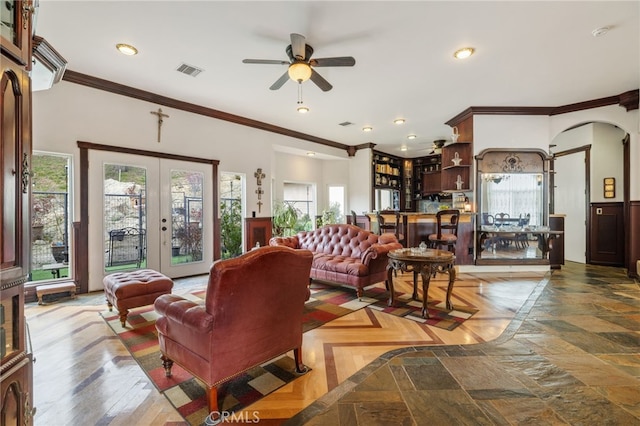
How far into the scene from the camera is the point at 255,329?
5.98ft

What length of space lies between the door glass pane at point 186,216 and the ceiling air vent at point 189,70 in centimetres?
172

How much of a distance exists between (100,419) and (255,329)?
3.18 ft

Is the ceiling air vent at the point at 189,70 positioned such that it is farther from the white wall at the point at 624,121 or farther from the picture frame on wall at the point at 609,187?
the picture frame on wall at the point at 609,187

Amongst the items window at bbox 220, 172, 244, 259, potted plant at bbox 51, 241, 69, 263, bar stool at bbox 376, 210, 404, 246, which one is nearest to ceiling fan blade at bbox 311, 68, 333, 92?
window at bbox 220, 172, 244, 259

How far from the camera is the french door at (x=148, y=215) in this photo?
426 cm

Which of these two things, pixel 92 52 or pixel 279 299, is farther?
pixel 92 52

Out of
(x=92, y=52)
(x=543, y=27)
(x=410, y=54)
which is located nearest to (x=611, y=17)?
(x=543, y=27)

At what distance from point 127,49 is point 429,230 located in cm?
562

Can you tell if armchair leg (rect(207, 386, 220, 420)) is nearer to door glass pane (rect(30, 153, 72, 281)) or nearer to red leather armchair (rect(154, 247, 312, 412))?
red leather armchair (rect(154, 247, 312, 412))

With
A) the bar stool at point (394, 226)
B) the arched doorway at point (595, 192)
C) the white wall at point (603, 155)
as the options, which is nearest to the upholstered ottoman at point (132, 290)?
the bar stool at point (394, 226)

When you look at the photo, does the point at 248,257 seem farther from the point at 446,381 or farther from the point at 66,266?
the point at 66,266

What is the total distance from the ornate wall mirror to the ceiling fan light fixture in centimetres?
403

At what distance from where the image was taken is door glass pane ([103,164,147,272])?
Answer: 436cm

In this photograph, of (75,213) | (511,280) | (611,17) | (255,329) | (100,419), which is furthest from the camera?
(511,280)
